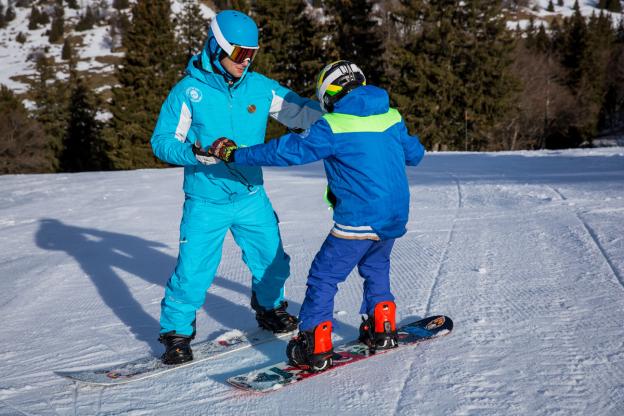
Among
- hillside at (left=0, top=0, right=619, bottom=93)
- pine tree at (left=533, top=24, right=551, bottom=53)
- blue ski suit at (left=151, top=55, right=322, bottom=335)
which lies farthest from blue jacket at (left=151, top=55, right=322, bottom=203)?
hillside at (left=0, top=0, right=619, bottom=93)

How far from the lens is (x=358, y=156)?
280 cm

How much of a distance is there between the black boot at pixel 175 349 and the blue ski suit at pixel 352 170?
73 centimetres

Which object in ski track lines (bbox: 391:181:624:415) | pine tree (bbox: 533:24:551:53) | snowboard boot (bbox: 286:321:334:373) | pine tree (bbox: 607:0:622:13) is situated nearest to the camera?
ski track lines (bbox: 391:181:624:415)

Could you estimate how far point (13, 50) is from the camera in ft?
247

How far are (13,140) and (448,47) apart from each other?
23.6 metres

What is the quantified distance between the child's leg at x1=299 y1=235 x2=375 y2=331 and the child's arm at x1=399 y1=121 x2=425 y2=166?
0.52 meters

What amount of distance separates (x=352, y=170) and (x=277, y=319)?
1.23m

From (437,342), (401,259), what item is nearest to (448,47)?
(401,259)

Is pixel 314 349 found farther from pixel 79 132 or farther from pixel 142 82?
pixel 79 132

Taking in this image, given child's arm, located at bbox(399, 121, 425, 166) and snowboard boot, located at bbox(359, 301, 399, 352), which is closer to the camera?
child's arm, located at bbox(399, 121, 425, 166)

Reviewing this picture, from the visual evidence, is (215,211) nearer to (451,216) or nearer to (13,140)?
(451,216)

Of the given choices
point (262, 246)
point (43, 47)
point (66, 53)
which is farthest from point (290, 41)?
point (43, 47)

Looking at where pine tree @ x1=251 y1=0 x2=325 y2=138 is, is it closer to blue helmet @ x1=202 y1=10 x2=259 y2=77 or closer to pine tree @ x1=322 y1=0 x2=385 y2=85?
pine tree @ x1=322 y1=0 x2=385 y2=85

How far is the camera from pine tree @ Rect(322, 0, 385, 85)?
97.8ft
